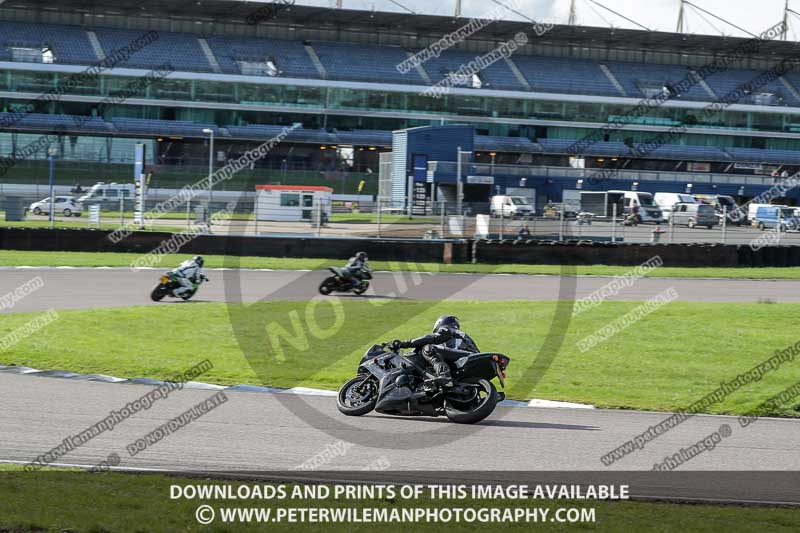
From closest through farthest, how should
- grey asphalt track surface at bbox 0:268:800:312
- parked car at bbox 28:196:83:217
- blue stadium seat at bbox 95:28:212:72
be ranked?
grey asphalt track surface at bbox 0:268:800:312 → parked car at bbox 28:196:83:217 → blue stadium seat at bbox 95:28:212:72

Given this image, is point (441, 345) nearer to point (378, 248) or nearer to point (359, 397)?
point (359, 397)

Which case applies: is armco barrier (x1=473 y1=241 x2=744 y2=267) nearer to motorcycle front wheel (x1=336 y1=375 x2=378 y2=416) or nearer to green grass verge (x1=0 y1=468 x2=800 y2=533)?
motorcycle front wheel (x1=336 y1=375 x2=378 y2=416)

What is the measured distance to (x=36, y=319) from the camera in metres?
17.8

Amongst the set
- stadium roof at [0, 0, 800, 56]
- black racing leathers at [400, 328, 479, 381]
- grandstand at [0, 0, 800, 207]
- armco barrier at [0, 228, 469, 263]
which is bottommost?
armco barrier at [0, 228, 469, 263]

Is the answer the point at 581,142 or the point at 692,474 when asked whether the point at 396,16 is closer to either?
the point at 581,142

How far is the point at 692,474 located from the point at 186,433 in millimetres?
4804

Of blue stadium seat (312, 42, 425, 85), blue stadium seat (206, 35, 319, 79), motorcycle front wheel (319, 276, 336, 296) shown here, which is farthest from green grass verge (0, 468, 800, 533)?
blue stadium seat (312, 42, 425, 85)

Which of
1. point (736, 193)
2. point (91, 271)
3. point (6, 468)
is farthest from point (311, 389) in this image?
point (736, 193)

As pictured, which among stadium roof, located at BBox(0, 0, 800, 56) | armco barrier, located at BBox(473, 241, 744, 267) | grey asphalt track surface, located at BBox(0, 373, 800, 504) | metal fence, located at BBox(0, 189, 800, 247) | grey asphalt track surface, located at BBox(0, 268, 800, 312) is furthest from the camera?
stadium roof, located at BBox(0, 0, 800, 56)

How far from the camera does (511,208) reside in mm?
39312

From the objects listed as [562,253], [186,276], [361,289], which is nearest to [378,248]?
[562,253]

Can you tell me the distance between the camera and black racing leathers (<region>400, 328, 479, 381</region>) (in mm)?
10773

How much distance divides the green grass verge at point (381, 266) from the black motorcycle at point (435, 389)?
19.1 m

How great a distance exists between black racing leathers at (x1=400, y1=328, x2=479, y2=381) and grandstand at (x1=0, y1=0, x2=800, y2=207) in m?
54.0
